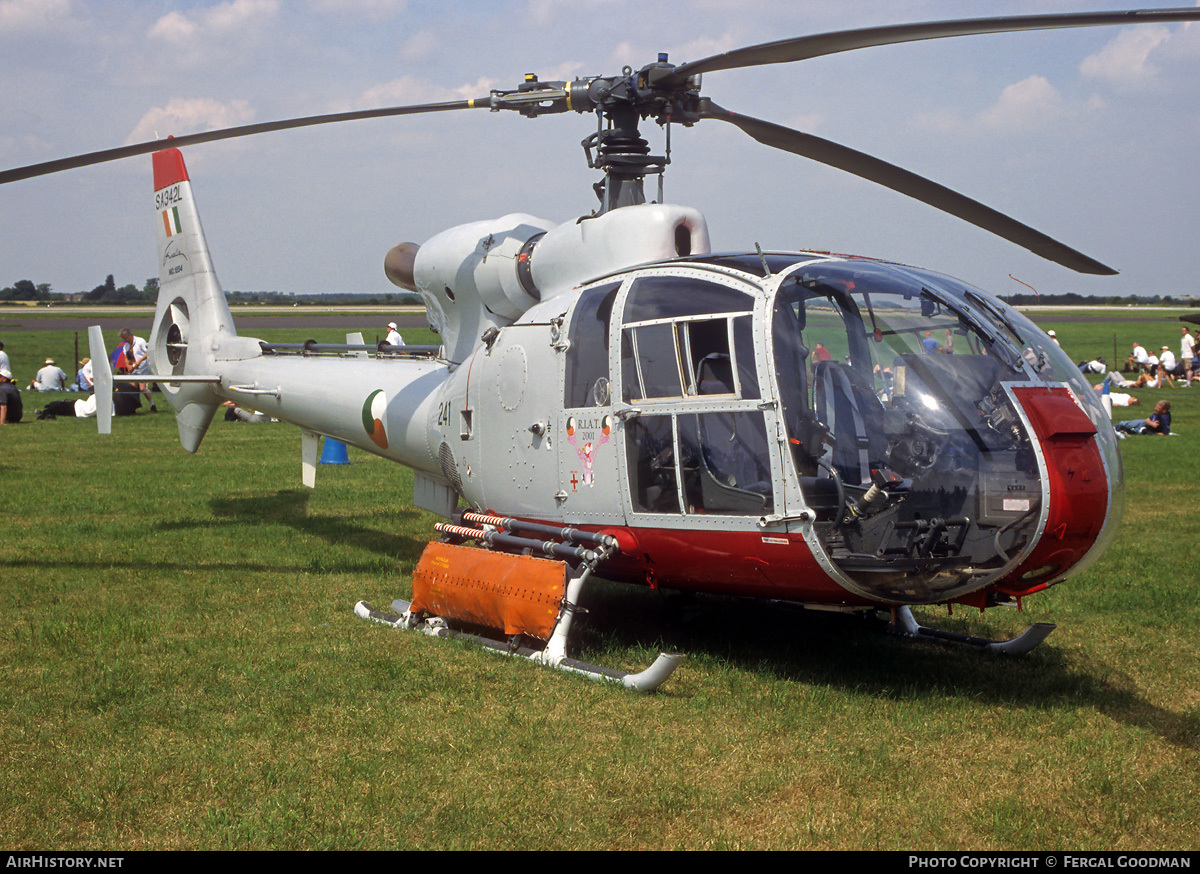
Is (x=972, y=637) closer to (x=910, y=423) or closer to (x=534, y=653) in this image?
(x=910, y=423)

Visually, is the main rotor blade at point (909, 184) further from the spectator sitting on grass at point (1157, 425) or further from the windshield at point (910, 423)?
the spectator sitting on grass at point (1157, 425)

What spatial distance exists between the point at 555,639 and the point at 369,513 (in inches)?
253

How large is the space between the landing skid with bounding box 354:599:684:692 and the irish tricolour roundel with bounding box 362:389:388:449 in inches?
72.7

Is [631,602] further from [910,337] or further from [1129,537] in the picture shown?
[1129,537]

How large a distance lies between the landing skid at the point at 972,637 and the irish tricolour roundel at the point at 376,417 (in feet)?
14.9

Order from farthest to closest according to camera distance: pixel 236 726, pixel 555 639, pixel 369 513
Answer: pixel 369 513, pixel 555 639, pixel 236 726

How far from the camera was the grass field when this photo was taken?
4461 millimetres

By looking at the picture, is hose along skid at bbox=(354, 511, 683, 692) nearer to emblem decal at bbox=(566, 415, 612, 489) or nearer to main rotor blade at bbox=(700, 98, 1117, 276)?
emblem decal at bbox=(566, 415, 612, 489)

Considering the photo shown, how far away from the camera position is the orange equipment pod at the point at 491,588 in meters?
6.72

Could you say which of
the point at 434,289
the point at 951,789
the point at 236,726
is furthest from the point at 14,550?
the point at 951,789

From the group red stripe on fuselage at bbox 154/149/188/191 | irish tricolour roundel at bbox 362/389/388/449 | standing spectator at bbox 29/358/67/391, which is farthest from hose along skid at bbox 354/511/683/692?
standing spectator at bbox 29/358/67/391

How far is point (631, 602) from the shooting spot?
28.0ft

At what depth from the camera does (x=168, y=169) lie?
12523mm

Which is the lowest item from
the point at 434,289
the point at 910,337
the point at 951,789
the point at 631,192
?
the point at 951,789
